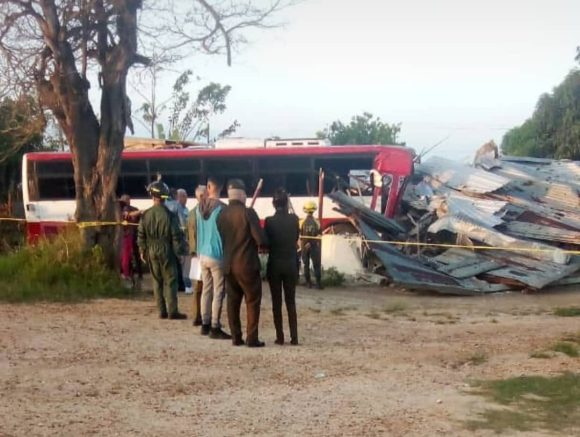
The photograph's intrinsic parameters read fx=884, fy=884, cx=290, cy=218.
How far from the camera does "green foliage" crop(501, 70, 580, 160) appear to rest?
40.1 m

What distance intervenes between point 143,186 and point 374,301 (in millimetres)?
9188

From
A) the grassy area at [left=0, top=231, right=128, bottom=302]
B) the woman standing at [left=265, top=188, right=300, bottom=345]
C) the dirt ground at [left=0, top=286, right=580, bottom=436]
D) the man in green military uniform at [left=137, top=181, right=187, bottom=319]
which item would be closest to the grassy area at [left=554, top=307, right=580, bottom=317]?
the dirt ground at [left=0, top=286, right=580, bottom=436]

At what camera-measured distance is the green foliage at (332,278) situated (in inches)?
680

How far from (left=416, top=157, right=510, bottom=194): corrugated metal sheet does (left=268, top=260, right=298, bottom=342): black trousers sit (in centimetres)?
1226

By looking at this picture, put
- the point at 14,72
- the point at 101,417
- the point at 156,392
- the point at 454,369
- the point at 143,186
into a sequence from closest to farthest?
the point at 101,417, the point at 156,392, the point at 454,369, the point at 14,72, the point at 143,186

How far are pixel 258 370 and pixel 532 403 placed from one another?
2697 mm

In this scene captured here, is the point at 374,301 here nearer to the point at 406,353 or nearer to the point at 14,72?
the point at 406,353

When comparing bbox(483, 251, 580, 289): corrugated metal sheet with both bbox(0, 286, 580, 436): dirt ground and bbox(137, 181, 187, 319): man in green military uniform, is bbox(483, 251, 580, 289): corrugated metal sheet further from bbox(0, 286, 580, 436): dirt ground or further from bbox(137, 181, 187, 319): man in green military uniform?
bbox(137, 181, 187, 319): man in green military uniform

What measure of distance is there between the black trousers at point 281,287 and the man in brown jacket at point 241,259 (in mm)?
218

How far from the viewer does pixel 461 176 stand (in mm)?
22578

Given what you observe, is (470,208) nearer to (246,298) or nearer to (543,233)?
(543,233)

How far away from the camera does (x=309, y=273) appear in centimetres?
1673

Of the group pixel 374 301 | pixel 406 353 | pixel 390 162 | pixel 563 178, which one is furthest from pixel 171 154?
pixel 406 353

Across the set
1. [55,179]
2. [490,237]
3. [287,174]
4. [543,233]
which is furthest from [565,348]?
[55,179]
